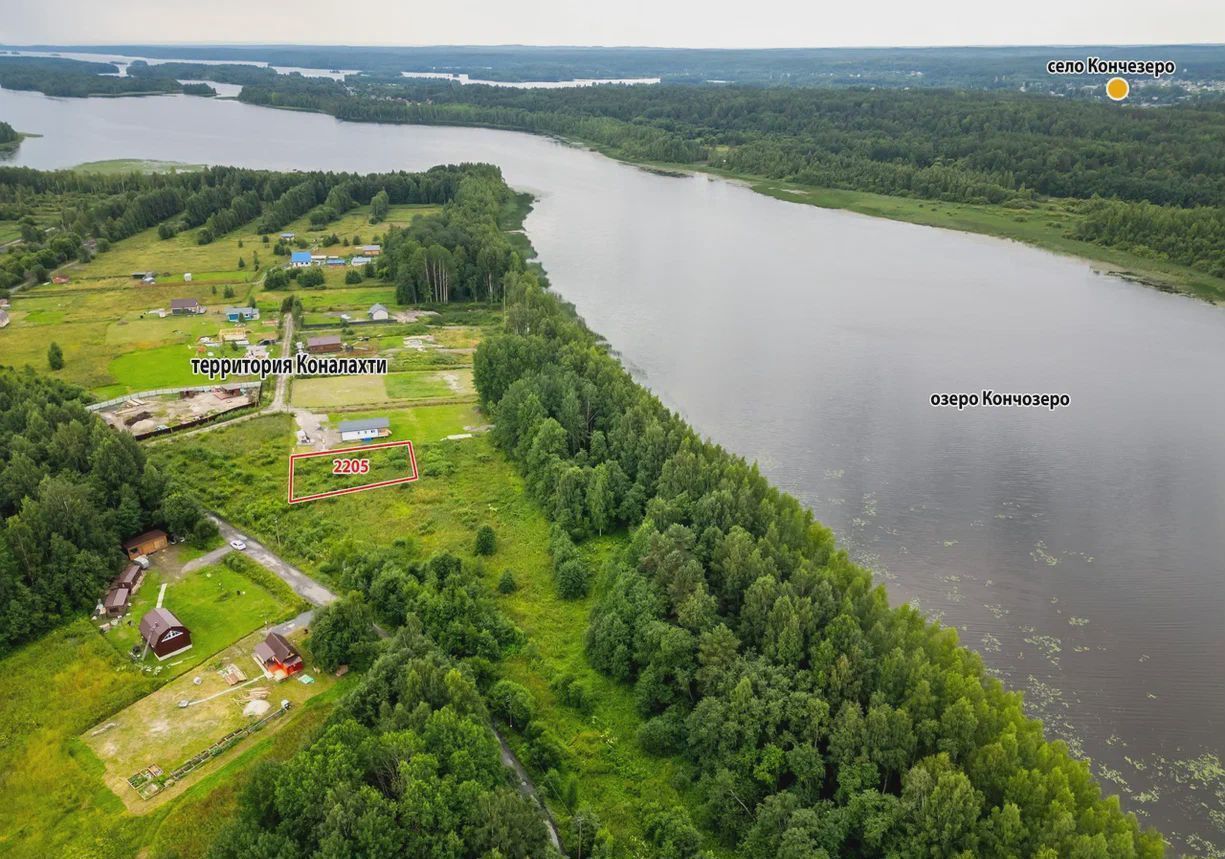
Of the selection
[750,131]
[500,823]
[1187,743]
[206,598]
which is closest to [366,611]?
[206,598]

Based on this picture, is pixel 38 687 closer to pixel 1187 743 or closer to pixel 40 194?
pixel 1187 743

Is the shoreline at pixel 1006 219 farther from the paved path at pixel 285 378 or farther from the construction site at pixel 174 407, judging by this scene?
the construction site at pixel 174 407

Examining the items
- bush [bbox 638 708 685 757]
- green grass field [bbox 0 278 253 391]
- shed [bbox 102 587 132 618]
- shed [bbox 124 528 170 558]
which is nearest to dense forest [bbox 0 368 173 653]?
shed [bbox 124 528 170 558]

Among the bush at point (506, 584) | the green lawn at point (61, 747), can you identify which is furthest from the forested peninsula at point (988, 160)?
the green lawn at point (61, 747)

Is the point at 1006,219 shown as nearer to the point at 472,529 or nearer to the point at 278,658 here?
the point at 472,529

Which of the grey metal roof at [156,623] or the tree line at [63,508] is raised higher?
the tree line at [63,508]
